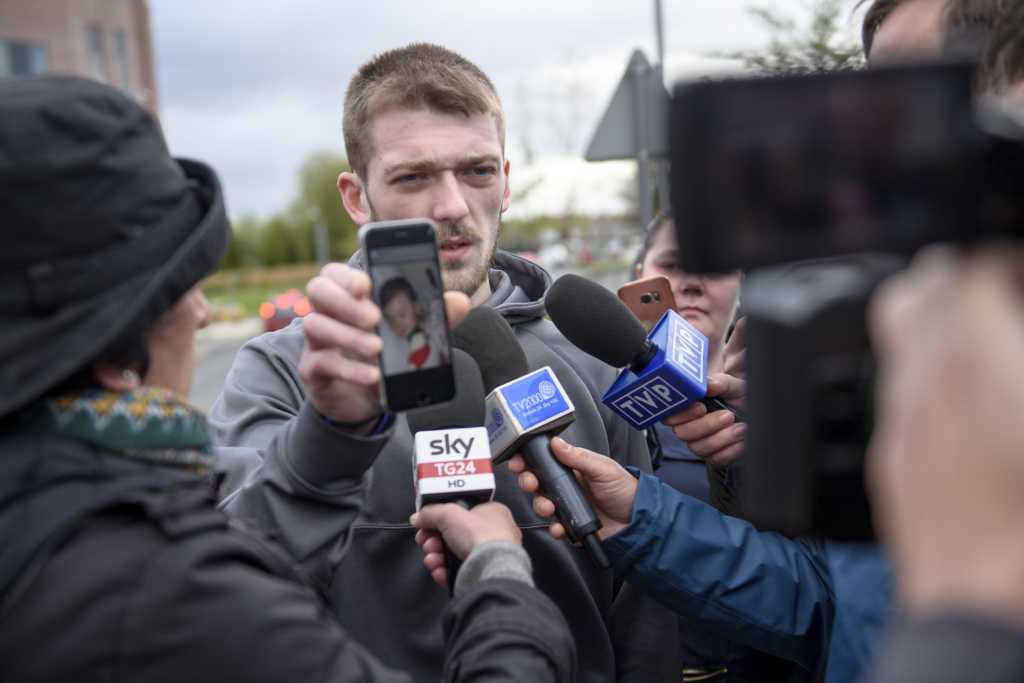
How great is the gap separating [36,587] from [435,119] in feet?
5.61

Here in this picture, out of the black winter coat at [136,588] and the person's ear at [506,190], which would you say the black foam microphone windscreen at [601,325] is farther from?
the black winter coat at [136,588]

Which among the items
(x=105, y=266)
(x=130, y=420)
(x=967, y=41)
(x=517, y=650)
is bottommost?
(x=517, y=650)

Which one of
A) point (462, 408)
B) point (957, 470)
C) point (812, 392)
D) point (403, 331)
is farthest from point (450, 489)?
point (957, 470)

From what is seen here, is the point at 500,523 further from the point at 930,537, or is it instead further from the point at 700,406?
the point at 930,537

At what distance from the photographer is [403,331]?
5.60 ft

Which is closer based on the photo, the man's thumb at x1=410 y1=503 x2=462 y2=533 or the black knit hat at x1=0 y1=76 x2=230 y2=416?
the black knit hat at x1=0 y1=76 x2=230 y2=416

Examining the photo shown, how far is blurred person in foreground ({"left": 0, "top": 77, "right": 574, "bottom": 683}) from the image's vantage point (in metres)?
1.20

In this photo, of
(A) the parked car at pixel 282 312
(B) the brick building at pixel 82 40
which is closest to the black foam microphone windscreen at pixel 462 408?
(A) the parked car at pixel 282 312

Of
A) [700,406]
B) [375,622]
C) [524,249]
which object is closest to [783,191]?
[700,406]

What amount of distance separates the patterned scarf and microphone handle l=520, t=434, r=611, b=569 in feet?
2.54

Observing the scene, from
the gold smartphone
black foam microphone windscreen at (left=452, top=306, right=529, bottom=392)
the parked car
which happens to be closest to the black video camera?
black foam microphone windscreen at (left=452, top=306, right=529, bottom=392)

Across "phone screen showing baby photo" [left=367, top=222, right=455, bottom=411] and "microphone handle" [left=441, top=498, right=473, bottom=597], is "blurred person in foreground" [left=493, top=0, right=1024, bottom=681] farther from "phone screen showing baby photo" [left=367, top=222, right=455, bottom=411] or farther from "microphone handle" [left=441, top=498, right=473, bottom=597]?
"phone screen showing baby photo" [left=367, top=222, right=455, bottom=411]

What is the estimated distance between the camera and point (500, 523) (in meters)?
1.80

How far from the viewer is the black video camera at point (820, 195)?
3.00 ft
